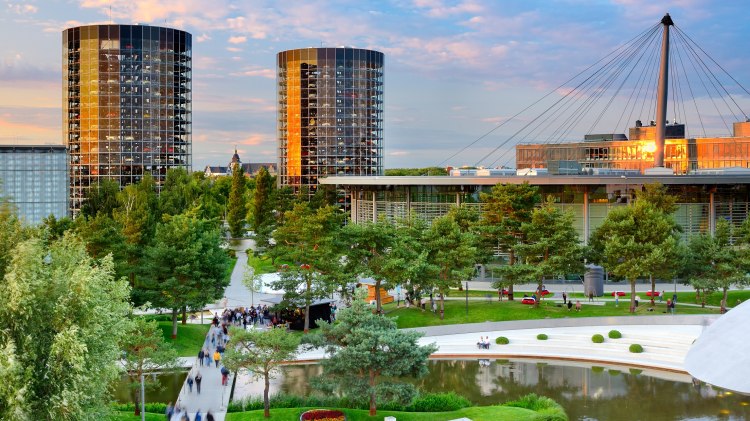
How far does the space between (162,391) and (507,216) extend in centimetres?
2825

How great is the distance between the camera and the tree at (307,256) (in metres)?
45.7

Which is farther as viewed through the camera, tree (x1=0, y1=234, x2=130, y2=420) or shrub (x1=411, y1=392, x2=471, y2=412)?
shrub (x1=411, y1=392, x2=471, y2=412)

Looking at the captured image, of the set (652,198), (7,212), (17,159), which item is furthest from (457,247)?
(17,159)

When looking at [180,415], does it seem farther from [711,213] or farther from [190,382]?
[711,213]

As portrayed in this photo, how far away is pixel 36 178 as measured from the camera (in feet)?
270

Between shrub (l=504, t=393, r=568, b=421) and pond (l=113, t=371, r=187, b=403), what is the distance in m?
14.6

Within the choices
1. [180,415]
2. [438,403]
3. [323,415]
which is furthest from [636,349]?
[180,415]

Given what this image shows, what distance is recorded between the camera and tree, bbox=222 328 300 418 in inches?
1168

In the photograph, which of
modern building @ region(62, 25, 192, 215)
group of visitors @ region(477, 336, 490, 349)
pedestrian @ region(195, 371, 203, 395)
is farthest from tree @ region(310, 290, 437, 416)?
modern building @ region(62, 25, 192, 215)

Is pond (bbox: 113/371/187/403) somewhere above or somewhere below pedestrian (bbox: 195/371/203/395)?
below

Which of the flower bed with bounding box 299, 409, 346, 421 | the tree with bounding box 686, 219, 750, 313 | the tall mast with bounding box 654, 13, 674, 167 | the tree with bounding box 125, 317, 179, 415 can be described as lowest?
the flower bed with bounding box 299, 409, 346, 421

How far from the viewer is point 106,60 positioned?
110 metres

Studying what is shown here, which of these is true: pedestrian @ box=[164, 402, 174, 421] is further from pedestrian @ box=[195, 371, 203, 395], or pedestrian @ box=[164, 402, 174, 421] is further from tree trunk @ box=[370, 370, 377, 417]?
tree trunk @ box=[370, 370, 377, 417]

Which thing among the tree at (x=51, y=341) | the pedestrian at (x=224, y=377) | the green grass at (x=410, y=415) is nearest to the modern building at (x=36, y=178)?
the pedestrian at (x=224, y=377)
